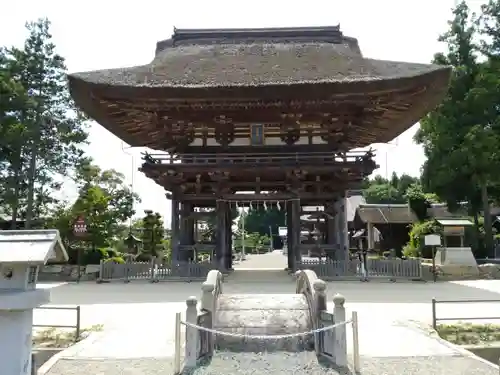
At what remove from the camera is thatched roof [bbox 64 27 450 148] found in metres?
14.7

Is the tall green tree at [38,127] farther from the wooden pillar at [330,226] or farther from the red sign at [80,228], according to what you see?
the wooden pillar at [330,226]

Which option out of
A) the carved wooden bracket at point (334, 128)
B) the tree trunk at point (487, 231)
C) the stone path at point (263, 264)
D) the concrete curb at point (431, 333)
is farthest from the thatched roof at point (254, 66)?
the stone path at point (263, 264)

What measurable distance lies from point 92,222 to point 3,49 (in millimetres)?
11972

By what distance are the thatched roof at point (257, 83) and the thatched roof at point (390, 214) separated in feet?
49.8

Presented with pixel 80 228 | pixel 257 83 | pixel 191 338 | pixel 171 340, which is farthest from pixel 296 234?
pixel 191 338

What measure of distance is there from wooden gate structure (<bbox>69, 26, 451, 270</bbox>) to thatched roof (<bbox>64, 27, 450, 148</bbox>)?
0.12 feet

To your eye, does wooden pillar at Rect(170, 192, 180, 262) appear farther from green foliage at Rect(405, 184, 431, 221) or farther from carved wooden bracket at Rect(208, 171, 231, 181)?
green foliage at Rect(405, 184, 431, 221)

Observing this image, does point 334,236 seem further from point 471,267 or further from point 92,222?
point 92,222

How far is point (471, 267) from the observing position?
707 inches

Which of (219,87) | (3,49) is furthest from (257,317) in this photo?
(3,49)

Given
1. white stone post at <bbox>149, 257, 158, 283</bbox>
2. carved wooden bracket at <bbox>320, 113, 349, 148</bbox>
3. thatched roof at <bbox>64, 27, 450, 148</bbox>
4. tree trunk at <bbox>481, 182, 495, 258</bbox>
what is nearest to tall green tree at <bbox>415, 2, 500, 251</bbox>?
tree trunk at <bbox>481, 182, 495, 258</bbox>

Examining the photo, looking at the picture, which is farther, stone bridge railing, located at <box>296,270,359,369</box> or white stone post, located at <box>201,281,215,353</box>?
white stone post, located at <box>201,281,215,353</box>

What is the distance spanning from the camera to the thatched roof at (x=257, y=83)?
14.7 m

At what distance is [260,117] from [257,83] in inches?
74.0
